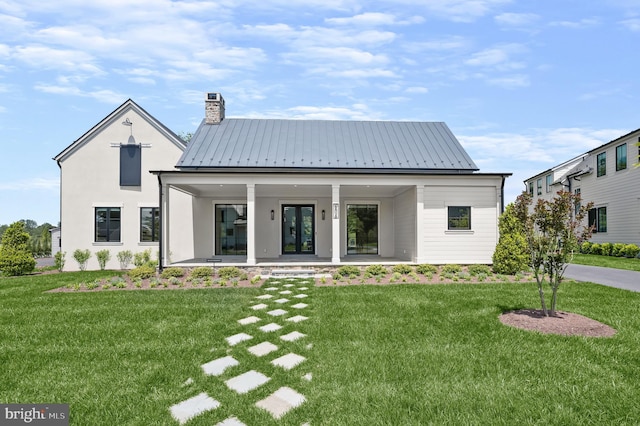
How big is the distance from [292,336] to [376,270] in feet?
19.1

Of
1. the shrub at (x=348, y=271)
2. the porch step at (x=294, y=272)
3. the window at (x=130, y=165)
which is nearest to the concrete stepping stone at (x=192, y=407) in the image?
the shrub at (x=348, y=271)

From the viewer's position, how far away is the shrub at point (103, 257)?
41.2ft

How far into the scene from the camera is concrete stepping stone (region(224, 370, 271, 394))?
2.85 meters

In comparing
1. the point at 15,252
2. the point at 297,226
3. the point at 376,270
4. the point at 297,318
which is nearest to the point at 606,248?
the point at 376,270

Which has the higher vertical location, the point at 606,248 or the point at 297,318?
the point at 606,248

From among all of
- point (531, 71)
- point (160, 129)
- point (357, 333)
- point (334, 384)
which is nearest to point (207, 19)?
point (160, 129)

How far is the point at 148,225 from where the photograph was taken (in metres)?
12.9

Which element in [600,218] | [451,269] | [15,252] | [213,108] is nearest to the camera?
[451,269]

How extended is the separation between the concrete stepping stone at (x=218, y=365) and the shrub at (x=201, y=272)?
6.33m

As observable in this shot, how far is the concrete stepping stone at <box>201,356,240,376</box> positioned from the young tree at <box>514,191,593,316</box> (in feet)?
15.1

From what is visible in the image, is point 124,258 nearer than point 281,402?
No

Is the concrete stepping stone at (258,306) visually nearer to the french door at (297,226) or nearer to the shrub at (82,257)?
the french door at (297,226)

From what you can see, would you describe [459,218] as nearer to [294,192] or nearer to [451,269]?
[451,269]

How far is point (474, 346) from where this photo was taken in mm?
3799
